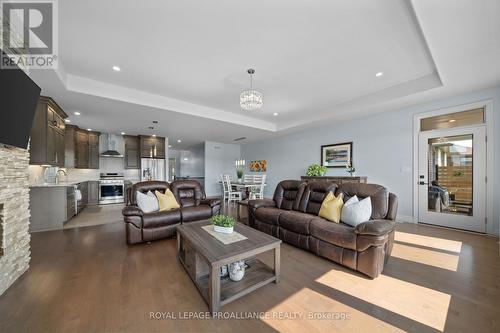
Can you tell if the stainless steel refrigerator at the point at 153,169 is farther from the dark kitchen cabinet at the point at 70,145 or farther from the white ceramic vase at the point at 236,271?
the white ceramic vase at the point at 236,271

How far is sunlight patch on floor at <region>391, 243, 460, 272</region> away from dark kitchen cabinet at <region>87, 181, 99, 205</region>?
816cm

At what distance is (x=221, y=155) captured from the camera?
9.14 meters

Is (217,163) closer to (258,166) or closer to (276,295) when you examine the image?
(258,166)

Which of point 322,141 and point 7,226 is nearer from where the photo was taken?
point 7,226

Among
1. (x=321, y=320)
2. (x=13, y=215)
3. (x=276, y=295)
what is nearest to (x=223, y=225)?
(x=276, y=295)

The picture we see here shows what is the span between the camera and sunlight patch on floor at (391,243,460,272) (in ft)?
7.68

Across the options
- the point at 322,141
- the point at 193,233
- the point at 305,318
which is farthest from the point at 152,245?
the point at 322,141

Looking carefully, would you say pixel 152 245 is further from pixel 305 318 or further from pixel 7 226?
pixel 305 318

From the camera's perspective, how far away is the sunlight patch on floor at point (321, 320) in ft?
4.60

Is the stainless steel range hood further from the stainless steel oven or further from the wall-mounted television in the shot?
the wall-mounted television

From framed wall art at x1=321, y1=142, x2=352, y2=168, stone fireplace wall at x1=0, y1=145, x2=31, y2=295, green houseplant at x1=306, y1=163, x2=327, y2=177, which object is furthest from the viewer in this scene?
green houseplant at x1=306, y1=163, x2=327, y2=177

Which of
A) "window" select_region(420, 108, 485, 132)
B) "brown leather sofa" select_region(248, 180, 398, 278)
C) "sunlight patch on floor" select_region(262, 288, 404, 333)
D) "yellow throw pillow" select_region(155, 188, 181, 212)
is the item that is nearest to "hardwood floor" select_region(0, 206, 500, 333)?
"sunlight patch on floor" select_region(262, 288, 404, 333)

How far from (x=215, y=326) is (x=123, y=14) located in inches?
122

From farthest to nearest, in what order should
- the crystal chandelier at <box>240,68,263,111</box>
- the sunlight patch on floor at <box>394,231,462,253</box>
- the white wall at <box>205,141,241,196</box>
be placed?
1. the white wall at <box>205,141,241,196</box>
2. the crystal chandelier at <box>240,68,263,111</box>
3. the sunlight patch on floor at <box>394,231,462,253</box>
